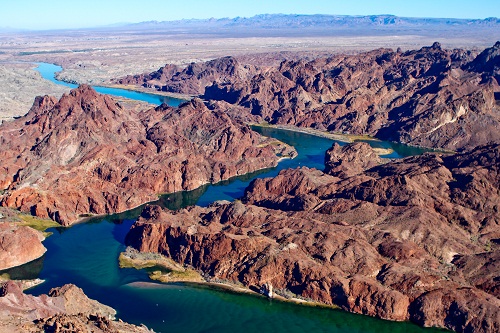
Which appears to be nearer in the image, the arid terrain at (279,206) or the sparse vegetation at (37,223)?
the arid terrain at (279,206)

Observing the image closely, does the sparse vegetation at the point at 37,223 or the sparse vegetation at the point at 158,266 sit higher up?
the sparse vegetation at the point at 37,223

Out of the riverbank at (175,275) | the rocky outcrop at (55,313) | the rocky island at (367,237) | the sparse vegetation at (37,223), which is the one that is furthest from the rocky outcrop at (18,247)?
the rocky outcrop at (55,313)

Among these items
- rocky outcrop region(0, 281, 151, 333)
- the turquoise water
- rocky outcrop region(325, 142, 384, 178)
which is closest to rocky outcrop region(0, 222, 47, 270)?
the turquoise water

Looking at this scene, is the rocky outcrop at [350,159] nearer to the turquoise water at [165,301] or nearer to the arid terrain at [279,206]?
the arid terrain at [279,206]

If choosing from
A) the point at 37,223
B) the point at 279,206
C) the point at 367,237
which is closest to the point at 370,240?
the point at 367,237

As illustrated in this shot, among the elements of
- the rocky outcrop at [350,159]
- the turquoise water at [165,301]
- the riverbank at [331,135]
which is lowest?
the turquoise water at [165,301]

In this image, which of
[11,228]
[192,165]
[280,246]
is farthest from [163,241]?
[192,165]

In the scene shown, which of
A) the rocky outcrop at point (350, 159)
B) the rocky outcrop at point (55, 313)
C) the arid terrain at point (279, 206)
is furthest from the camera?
the rocky outcrop at point (350, 159)

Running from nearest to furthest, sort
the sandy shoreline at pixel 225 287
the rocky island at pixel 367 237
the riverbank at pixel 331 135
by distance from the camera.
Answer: the rocky island at pixel 367 237 < the sandy shoreline at pixel 225 287 < the riverbank at pixel 331 135
